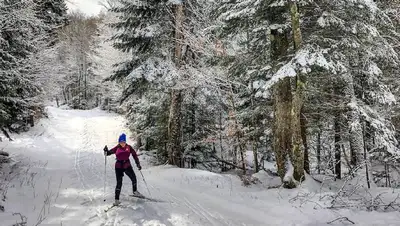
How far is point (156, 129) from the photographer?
1752cm

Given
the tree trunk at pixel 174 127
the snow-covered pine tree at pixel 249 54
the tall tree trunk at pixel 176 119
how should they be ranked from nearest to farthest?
the snow-covered pine tree at pixel 249 54
the tall tree trunk at pixel 176 119
the tree trunk at pixel 174 127

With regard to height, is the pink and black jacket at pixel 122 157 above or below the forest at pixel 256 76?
below

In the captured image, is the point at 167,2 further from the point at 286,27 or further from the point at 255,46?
the point at 286,27

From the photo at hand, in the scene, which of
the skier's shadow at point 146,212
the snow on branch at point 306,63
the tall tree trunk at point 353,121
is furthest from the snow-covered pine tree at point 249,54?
the skier's shadow at point 146,212

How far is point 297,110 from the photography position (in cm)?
978

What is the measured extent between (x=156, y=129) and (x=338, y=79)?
909 centimetres

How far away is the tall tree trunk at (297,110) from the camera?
A: 9180mm

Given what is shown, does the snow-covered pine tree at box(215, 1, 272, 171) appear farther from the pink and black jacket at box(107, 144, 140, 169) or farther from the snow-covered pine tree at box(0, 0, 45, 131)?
the snow-covered pine tree at box(0, 0, 45, 131)

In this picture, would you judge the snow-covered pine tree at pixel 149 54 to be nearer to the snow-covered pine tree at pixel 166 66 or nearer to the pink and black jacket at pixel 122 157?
the snow-covered pine tree at pixel 166 66

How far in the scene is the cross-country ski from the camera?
830 centimetres

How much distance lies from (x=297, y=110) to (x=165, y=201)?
447 cm

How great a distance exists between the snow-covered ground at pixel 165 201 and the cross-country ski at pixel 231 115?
5cm

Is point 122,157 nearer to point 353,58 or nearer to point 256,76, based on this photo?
point 256,76

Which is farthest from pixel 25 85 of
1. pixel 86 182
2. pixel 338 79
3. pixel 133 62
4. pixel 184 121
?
pixel 338 79
